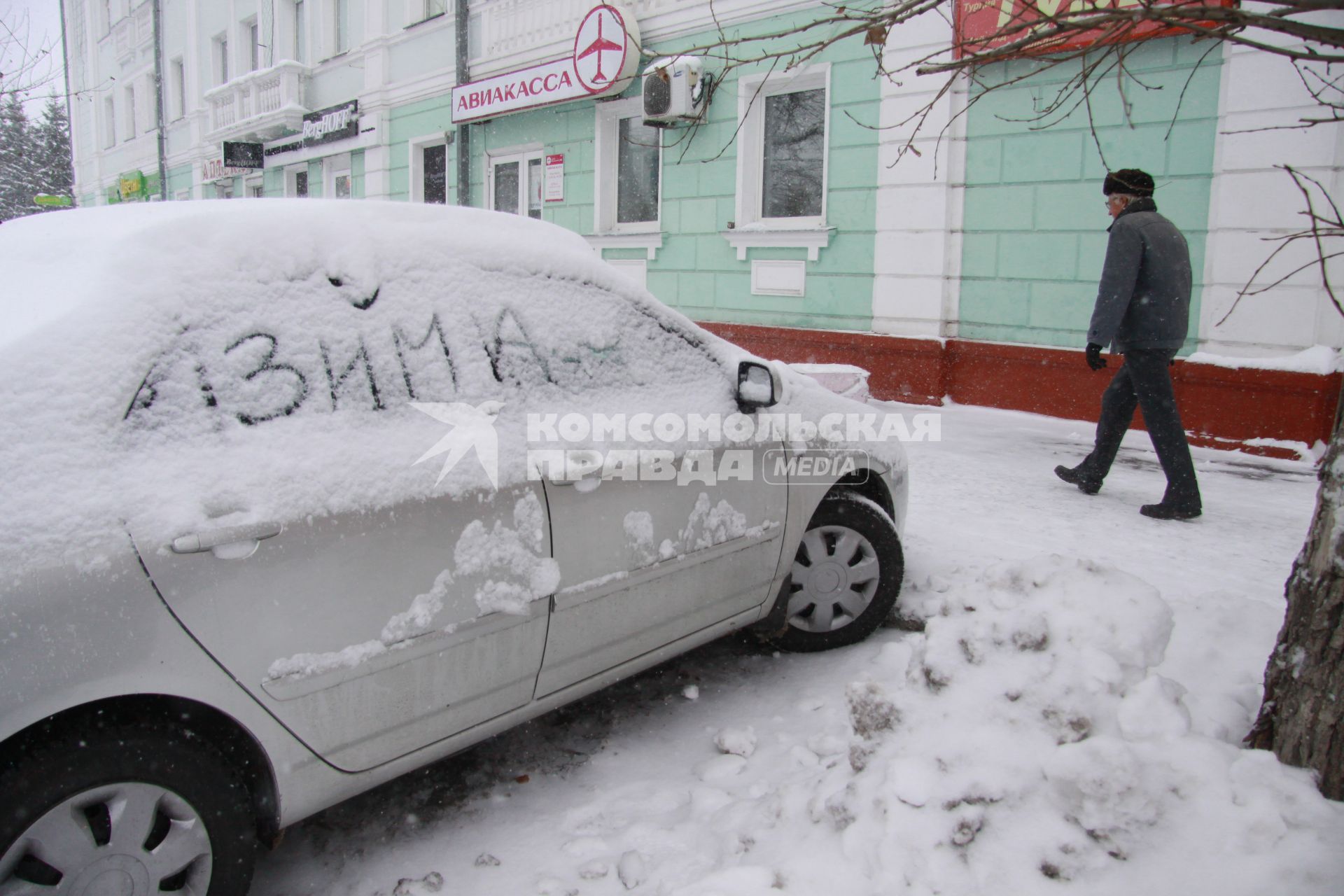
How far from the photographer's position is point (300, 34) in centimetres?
1603

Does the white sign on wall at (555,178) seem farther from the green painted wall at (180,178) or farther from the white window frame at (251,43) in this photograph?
the green painted wall at (180,178)

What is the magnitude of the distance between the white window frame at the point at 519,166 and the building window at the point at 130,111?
1679 cm

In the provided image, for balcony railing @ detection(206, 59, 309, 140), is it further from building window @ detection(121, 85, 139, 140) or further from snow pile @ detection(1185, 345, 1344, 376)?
snow pile @ detection(1185, 345, 1344, 376)

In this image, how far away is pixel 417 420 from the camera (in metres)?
2.19

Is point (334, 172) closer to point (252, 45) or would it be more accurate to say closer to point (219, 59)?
point (252, 45)

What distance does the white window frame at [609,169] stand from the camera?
10367 millimetres

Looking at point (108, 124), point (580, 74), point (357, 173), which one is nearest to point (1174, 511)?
point (580, 74)

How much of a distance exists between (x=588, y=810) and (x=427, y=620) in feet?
2.56

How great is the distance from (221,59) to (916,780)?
72.1ft

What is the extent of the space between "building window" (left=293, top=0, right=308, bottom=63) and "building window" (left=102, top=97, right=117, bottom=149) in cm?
1199

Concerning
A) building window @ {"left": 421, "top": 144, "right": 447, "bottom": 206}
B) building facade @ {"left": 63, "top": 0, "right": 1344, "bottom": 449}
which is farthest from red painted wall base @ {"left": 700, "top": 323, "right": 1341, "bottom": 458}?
building window @ {"left": 421, "top": 144, "right": 447, "bottom": 206}

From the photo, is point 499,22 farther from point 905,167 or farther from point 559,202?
point 905,167

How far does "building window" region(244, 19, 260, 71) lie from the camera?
17.5 metres

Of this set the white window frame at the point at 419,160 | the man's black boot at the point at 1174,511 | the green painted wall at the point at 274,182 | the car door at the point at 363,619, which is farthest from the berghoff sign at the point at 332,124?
the car door at the point at 363,619
